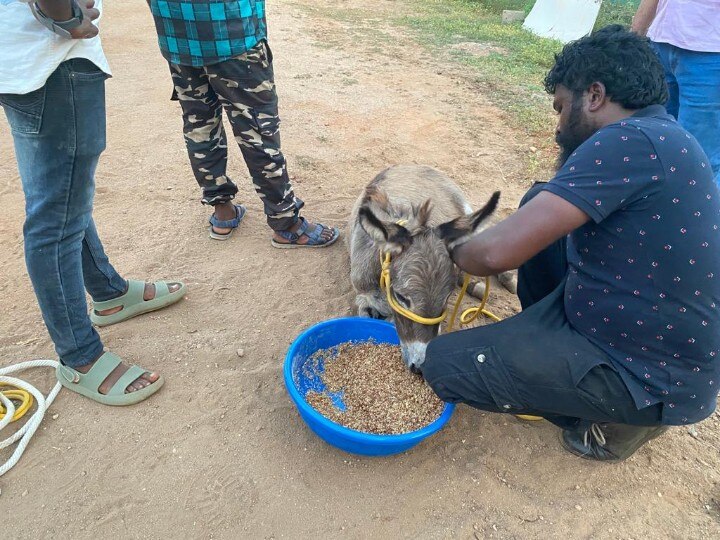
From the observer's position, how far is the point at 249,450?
10.4ft

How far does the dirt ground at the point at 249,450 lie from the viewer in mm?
2840

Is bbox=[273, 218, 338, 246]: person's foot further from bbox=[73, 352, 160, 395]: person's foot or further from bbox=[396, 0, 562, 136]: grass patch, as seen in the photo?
bbox=[396, 0, 562, 136]: grass patch

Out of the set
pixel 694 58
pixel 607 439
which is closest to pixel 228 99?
pixel 607 439

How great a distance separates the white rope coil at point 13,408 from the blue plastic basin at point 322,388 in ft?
5.24

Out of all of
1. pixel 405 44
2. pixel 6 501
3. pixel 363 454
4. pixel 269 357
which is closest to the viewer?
pixel 6 501

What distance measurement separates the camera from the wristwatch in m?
2.26

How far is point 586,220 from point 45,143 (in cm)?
269

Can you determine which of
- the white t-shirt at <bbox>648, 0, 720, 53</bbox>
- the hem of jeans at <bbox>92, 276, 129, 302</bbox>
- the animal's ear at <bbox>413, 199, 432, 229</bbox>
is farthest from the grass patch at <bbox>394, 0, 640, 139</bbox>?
the hem of jeans at <bbox>92, 276, 129, 302</bbox>

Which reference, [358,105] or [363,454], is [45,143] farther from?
[358,105]

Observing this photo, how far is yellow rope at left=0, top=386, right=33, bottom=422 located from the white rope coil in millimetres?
22

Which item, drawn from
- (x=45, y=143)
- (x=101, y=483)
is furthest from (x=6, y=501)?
(x=45, y=143)

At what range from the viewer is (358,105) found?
8297mm

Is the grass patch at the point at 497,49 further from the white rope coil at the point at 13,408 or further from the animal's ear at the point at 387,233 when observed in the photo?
the white rope coil at the point at 13,408

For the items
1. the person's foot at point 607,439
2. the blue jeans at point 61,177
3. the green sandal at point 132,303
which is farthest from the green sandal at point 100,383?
the person's foot at point 607,439
